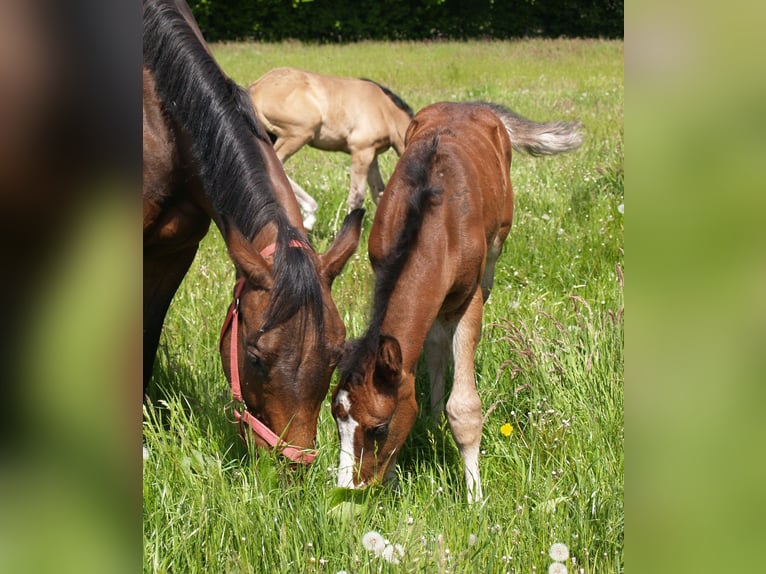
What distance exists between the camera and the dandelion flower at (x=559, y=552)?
7.41ft

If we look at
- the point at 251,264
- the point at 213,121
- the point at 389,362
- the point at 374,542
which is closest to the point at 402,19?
the point at 213,121

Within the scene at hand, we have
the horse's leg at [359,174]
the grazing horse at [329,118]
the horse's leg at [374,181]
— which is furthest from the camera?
the horse's leg at [374,181]

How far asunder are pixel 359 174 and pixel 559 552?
6.59 metres

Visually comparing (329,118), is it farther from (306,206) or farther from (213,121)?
(213,121)

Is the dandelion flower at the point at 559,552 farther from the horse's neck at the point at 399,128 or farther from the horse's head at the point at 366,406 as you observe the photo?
the horse's neck at the point at 399,128

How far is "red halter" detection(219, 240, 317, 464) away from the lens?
110 inches

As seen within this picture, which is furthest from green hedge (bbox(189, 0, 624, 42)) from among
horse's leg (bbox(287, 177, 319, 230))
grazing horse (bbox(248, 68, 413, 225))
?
horse's leg (bbox(287, 177, 319, 230))

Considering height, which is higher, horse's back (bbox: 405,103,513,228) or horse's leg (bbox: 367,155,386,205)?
horse's back (bbox: 405,103,513,228)

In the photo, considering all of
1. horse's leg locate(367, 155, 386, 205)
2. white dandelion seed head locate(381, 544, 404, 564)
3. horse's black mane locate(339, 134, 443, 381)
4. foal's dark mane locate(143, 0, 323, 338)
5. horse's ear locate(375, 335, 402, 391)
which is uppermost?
foal's dark mane locate(143, 0, 323, 338)

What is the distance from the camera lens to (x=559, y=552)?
2.29m

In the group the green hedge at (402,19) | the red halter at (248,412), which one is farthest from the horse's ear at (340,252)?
the green hedge at (402,19)

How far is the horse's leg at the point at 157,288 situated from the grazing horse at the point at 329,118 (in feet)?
16.2

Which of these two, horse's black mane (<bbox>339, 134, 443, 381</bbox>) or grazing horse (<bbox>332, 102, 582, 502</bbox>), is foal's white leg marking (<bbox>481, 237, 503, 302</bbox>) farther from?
horse's black mane (<bbox>339, 134, 443, 381</bbox>)
